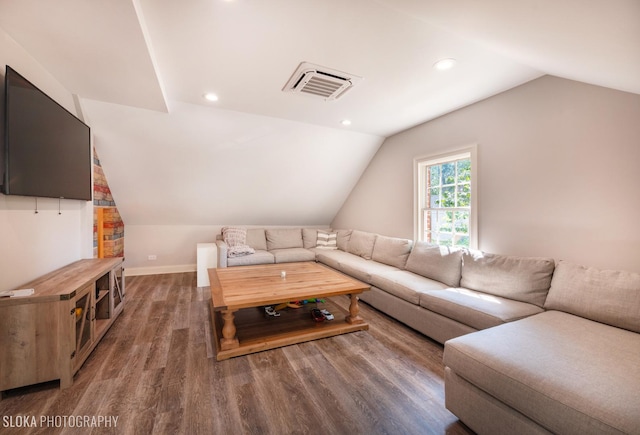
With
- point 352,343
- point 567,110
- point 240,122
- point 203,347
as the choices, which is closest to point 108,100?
point 240,122

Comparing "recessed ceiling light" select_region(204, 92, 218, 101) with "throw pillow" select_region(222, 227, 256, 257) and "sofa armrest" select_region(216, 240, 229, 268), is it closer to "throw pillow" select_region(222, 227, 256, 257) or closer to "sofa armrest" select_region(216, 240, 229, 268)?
"sofa armrest" select_region(216, 240, 229, 268)

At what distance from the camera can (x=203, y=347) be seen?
2.25 m

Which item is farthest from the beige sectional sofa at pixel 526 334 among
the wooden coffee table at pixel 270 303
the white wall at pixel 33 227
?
the white wall at pixel 33 227

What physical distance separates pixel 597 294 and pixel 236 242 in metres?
4.33

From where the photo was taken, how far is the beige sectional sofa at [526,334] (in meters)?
1.08

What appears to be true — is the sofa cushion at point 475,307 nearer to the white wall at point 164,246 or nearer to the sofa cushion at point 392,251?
the sofa cushion at point 392,251

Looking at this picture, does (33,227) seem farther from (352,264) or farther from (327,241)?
(327,241)

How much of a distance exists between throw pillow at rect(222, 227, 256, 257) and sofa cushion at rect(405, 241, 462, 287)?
2541mm

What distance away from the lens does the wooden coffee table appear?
2.18 meters

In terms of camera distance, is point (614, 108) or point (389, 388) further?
point (614, 108)

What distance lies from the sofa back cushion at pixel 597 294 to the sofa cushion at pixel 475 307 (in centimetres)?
20

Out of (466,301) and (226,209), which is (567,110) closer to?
(466,301)

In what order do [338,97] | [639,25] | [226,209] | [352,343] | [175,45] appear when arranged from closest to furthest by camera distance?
1. [639,25]
2. [175,45]
3. [352,343]
4. [338,97]
5. [226,209]

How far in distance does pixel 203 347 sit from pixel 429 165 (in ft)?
11.1
